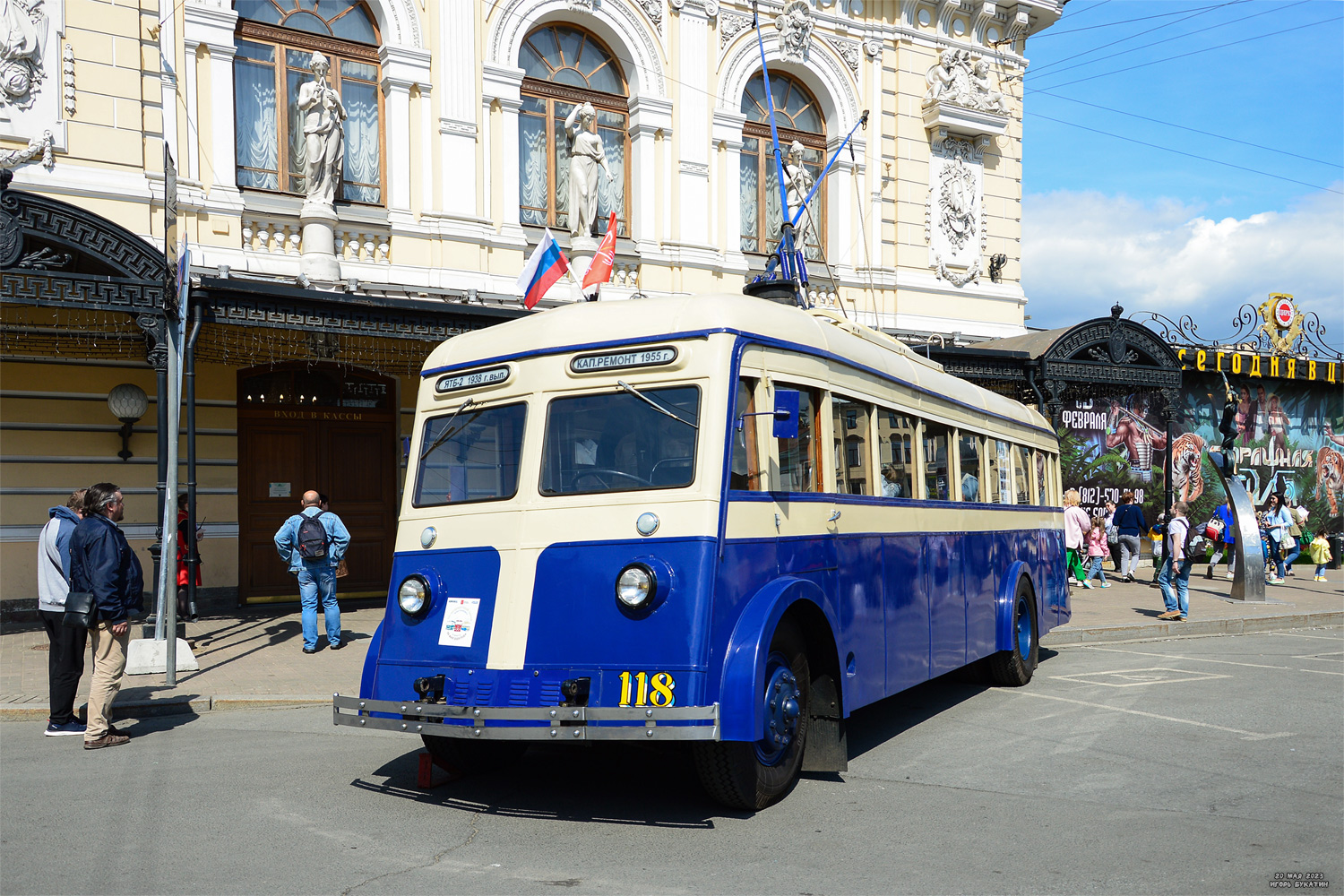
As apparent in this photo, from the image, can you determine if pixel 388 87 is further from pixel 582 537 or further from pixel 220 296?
pixel 582 537

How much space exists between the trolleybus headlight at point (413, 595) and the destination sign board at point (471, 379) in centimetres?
123

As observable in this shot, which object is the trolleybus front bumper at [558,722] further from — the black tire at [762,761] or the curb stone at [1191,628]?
the curb stone at [1191,628]

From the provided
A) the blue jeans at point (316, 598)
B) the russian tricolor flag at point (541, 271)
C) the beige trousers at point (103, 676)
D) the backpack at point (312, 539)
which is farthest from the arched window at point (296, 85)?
the beige trousers at point (103, 676)

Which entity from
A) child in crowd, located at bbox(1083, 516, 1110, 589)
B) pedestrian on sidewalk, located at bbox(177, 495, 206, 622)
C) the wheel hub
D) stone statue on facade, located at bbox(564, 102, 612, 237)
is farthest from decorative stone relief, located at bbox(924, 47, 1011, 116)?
the wheel hub

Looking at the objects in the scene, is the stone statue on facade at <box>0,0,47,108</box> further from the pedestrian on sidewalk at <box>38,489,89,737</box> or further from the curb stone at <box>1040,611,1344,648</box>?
→ the curb stone at <box>1040,611,1344,648</box>

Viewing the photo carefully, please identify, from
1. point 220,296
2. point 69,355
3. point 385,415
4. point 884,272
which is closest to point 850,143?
point 884,272

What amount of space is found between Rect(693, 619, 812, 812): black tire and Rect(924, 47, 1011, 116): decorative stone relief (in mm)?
17340

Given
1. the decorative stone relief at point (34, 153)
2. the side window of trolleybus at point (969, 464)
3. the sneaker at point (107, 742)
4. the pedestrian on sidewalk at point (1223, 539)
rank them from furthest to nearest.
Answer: the pedestrian on sidewalk at point (1223, 539), the decorative stone relief at point (34, 153), the side window of trolleybus at point (969, 464), the sneaker at point (107, 742)

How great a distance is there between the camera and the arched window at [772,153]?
20203 millimetres

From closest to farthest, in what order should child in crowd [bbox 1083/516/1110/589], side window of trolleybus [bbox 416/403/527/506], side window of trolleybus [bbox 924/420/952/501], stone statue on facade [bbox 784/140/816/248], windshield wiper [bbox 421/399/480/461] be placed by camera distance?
side window of trolleybus [bbox 416/403/527/506] < windshield wiper [bbox 421/399/480/461] < side window of trolleybus [bbox 924/420/952/501] < stone statue on facade [bbox 784/140/816/248] < child in crowd [bbox 1083/516/1110/589]

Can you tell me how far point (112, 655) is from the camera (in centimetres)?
811

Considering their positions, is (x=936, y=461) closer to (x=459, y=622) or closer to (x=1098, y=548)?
(x=459, y=622)

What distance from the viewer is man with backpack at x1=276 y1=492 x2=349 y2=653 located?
12.2 m

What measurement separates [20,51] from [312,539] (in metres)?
7.26
